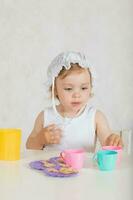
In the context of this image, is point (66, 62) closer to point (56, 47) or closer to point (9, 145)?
point (9, 145)

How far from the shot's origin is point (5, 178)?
725 mm

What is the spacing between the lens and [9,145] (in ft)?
3.00

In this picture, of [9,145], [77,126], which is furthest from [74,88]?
[9,145]

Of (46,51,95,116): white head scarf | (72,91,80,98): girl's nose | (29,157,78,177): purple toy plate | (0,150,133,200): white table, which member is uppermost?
(46,51,95,116): white head scarf

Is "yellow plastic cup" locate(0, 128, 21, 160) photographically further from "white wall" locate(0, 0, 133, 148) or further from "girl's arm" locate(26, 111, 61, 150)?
"white wall" locate(0, 0, 133, 148)

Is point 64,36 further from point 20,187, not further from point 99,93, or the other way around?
point 20,187

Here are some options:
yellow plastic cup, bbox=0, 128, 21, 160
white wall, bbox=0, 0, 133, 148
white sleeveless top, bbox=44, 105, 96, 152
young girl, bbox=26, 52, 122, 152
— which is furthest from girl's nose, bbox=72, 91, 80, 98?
white wall, bbox=0, 0, 133, 148

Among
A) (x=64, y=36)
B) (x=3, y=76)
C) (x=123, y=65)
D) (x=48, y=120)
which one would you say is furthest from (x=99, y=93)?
(x=48, y=120)

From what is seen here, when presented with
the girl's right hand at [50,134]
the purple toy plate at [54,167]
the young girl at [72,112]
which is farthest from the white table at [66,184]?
the young girl at [72,112]

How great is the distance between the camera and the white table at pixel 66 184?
62 cm

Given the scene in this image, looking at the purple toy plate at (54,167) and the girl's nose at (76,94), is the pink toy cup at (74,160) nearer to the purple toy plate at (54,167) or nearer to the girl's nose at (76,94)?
the purple toy plate at (54,167)

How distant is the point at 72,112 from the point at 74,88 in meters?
0.12

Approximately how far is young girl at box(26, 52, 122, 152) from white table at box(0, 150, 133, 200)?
34cm

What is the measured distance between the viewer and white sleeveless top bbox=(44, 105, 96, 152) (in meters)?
1.26
